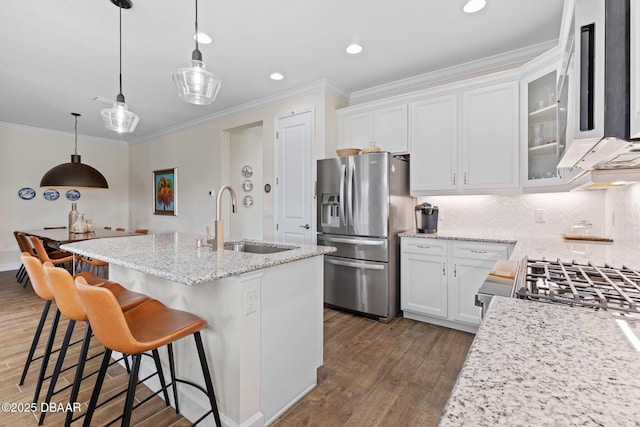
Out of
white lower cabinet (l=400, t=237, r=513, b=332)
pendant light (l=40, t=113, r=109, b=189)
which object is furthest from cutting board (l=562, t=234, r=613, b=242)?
pendant light (l=40, t=113, r=109, b=189)

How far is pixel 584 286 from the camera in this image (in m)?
1.10

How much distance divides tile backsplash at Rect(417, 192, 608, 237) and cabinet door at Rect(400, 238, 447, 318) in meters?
0.56

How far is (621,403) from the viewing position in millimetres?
466

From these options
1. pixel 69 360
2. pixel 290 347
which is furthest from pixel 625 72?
pixel 69 360

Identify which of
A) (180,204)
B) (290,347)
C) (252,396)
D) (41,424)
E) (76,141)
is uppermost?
(76,141)

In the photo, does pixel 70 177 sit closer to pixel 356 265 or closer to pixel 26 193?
pixel 26 193

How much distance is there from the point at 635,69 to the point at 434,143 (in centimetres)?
258

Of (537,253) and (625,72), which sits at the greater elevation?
(625,72)

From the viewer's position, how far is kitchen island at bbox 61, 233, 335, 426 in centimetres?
152

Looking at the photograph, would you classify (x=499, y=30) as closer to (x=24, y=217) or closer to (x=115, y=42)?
(x=115, y=42)

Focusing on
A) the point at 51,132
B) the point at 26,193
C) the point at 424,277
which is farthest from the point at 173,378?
the point at 51,132

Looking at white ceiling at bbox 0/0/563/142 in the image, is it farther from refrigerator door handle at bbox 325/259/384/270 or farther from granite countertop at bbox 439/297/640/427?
granite countertop at bbox 439/297/640/427

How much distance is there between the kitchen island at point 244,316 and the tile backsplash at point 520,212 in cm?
207

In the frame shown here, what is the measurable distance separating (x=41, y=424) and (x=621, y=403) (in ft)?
8.23
